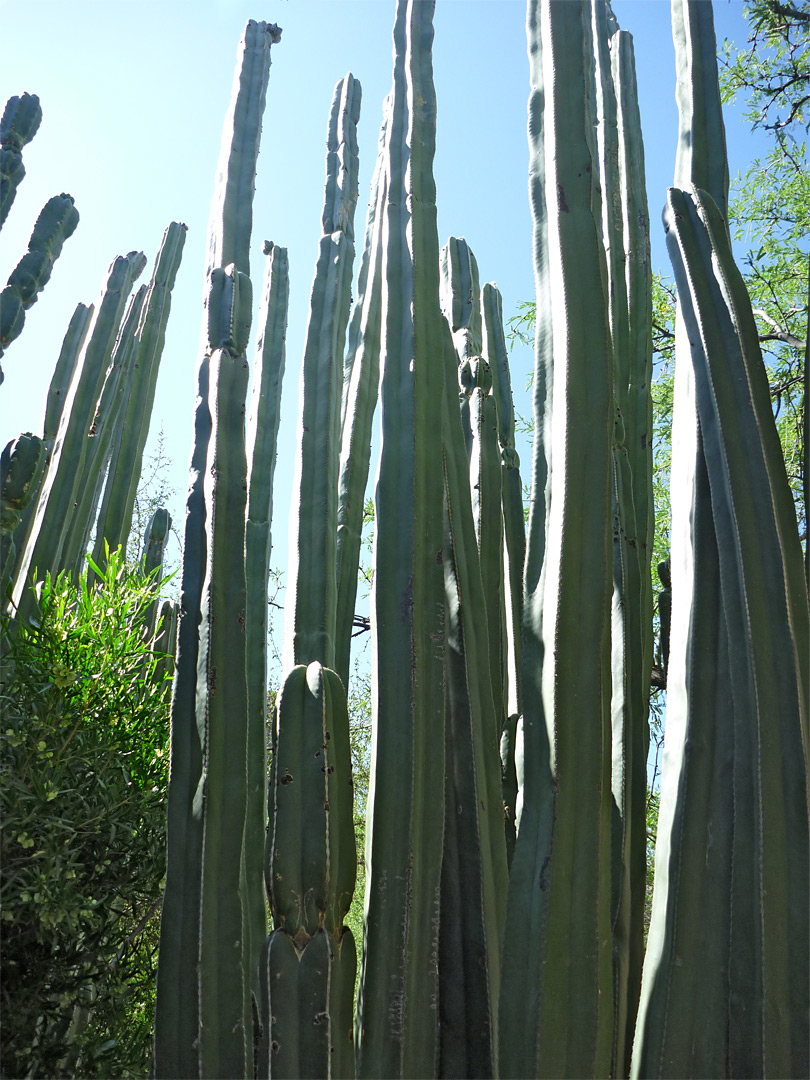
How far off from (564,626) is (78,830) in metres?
0.89

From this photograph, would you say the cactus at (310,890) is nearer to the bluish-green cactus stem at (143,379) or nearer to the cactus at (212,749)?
the cactus at (212,749)

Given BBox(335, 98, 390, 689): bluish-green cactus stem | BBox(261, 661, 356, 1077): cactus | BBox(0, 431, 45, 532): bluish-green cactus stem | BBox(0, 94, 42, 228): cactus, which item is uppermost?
BBox(0, 94, 42, 228): cactus

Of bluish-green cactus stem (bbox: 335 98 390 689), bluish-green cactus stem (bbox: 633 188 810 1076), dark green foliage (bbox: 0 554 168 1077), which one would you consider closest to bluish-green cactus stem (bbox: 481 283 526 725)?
bluish-green cactus stem (bbox: 335 98 390 689)

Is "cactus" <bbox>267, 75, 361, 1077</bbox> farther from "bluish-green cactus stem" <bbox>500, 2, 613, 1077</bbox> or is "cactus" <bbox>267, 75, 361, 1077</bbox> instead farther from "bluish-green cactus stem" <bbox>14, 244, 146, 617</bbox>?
"bluish-green cactus stem" <bbox>14, 244, 146, 617</bbox>

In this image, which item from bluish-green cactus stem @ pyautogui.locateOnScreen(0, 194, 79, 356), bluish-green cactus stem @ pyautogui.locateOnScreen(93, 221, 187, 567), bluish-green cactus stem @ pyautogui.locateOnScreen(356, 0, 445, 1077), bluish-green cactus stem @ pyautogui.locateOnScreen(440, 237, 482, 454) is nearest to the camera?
bluish-green cactus stem @ pyautogui.locateOnScreen(356, 0, 445, 1077)

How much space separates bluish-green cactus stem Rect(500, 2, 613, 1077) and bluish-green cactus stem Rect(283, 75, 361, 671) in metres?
0.46

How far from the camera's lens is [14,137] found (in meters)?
1.71

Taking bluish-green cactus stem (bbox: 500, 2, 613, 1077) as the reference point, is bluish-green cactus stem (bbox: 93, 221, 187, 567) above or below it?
above

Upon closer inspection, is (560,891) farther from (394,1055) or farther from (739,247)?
(739,247)

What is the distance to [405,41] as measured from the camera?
5.81 ft

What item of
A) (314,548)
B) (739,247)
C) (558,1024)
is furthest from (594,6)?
(739,247)

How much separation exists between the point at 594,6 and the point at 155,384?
1.92 m

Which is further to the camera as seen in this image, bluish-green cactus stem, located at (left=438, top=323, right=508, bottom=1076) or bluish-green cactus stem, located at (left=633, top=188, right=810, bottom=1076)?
bluish-green cactus stem, located at (left=438, top=323, right=508, bottom=1076)

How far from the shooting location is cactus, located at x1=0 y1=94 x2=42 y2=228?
1638mm
